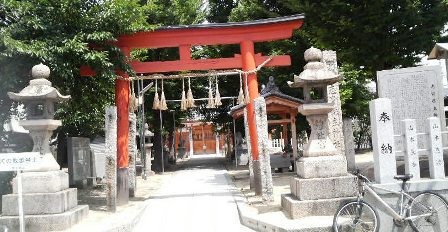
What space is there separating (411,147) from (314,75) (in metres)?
2.74

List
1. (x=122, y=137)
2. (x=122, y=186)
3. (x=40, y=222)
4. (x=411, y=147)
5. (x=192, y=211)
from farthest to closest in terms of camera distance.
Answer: (x=122, y=137) < (x=122, y=186) < (x=192, y=211) < (x=40, y=222) < (x=411, y=147)

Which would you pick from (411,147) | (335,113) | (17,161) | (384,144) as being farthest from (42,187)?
(335,113)

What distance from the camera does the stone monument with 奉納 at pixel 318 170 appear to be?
8633mm

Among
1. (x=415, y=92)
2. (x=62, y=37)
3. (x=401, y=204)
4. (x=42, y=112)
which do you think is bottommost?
(x=401, y=204)

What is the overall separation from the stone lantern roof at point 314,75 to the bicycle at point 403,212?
2782 mm

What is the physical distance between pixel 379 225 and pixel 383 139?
1.66 metres

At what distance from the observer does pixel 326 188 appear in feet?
28.8

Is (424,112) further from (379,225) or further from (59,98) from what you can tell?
(59,98)

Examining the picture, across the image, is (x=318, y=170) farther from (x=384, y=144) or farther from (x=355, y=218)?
(x=355, y=218)

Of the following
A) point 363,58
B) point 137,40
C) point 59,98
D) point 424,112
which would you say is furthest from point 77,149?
point 424,112

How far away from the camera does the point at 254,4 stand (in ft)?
73.6

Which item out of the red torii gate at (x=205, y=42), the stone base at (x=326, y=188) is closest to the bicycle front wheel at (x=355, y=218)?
the stone base at (x=326, y=188)

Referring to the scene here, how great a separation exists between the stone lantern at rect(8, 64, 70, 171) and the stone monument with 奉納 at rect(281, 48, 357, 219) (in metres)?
5.75

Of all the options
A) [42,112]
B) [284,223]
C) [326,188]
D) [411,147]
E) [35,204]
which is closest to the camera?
[411,147]
